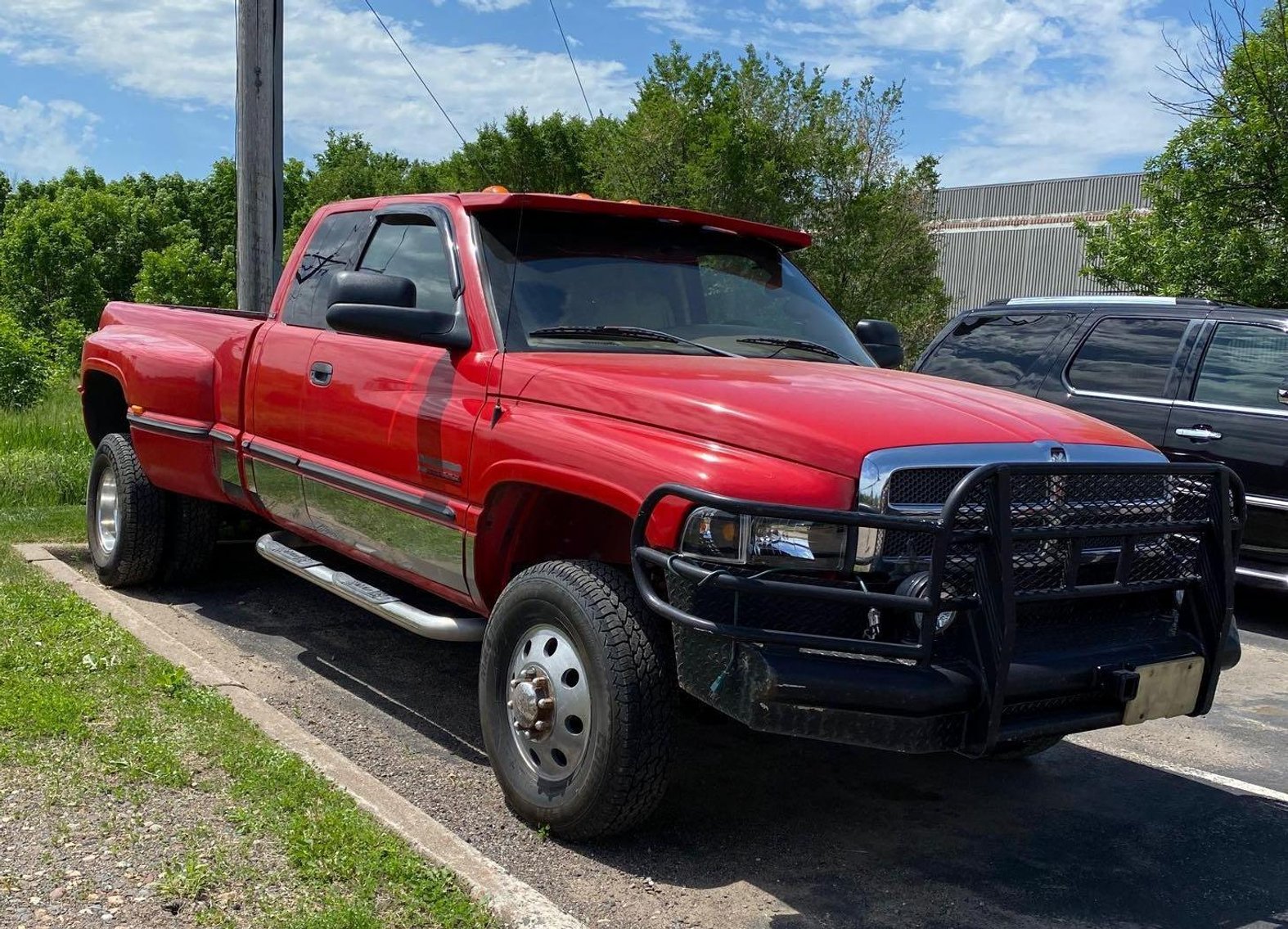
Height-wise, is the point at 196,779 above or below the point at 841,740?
below

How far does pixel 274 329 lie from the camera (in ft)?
19.1

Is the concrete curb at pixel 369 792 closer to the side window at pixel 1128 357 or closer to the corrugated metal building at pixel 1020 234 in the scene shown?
Answer: the side window at pixel 1128 357

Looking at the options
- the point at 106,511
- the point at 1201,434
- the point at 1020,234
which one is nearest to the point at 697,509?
the point at 106,511

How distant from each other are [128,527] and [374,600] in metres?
2.46

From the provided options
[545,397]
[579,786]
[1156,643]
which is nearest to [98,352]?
[545,397]

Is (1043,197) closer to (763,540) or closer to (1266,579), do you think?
(1266,579)

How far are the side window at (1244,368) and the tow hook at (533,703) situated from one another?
5561 millimetres

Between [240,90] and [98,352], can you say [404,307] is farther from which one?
[240,90]

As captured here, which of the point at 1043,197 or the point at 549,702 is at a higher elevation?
the point at 1043,197

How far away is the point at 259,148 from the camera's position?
8742 millimetres

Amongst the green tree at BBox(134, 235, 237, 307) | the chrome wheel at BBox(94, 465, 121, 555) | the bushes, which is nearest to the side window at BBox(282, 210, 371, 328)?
the chrome wheel at BBox(94, 465, 121, 555)

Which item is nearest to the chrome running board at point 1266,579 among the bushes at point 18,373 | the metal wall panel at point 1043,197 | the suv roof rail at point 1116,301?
the suv roof rail at point 1116,301

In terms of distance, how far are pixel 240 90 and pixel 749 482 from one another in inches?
259

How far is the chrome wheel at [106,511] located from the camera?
700 centimetres
